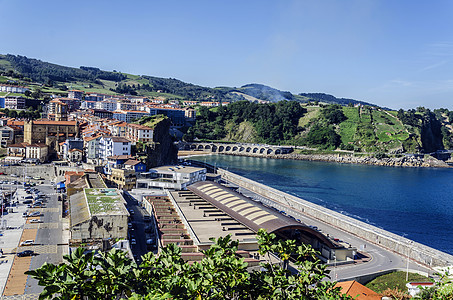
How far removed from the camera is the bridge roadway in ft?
355

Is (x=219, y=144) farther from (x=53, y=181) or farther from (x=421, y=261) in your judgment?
(x=421, y=261)

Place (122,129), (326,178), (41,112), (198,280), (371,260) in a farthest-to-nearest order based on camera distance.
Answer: (41,112), (326,178), (122,129), (371,260), (198,280)

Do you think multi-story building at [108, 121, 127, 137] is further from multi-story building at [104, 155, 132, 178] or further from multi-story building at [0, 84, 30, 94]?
multi-story building at [0, 84, 30, 94]

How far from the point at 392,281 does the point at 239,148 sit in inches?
3448

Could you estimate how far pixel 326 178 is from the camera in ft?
229

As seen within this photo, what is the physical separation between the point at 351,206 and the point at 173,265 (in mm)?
41108

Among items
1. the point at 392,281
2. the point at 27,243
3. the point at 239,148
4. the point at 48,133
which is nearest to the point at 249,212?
the point at 392,281

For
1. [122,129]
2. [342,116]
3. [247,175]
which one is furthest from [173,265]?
[342,116]

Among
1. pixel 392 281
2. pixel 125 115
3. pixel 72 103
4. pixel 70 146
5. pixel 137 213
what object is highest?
pixel 72 103

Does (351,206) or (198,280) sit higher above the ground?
(198,280)

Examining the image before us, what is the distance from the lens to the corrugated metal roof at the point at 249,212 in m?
28.5

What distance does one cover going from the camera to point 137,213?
38031 millimetres

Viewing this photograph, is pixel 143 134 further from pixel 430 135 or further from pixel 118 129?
pixel 430 135

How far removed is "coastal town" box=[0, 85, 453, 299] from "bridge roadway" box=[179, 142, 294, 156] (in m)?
43.2
